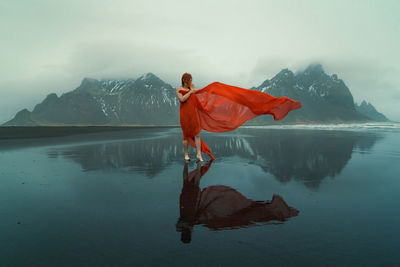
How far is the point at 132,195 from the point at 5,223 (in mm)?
1669

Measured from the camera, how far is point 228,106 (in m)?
8.54

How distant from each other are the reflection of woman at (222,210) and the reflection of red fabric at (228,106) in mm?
4196

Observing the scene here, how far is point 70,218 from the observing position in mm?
3014

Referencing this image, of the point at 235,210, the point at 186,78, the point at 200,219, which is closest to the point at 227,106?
the point at 186,78

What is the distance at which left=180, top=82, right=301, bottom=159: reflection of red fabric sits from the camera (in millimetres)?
8312

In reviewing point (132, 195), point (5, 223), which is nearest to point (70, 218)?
point (5, 223)

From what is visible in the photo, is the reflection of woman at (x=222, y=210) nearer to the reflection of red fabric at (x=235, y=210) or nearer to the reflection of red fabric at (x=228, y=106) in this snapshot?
the reflection of red fabric at (x=235, y=210)

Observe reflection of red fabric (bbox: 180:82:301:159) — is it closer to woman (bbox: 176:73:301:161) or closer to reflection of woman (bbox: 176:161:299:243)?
woman (bbox: 176:73:301:161)

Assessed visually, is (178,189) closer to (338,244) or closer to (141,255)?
(141,255)

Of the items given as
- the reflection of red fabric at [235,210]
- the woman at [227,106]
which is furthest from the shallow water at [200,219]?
the woman at [227,106]

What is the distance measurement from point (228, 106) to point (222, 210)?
5.72m

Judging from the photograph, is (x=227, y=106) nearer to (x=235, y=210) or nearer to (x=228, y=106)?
(x=228, y=106)

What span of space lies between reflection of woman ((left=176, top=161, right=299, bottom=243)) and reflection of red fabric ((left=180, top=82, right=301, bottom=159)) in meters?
4.20

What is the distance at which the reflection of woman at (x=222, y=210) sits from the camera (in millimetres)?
2818
